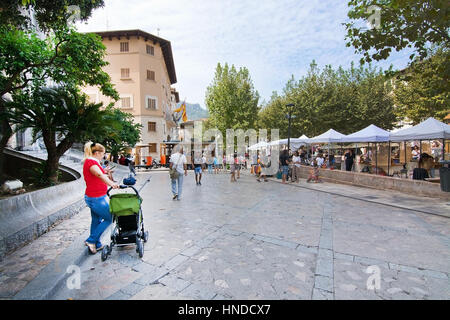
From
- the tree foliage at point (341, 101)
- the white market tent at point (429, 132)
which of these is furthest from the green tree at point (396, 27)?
the tree foliage at point (341, 101)

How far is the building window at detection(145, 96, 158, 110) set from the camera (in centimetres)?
3234

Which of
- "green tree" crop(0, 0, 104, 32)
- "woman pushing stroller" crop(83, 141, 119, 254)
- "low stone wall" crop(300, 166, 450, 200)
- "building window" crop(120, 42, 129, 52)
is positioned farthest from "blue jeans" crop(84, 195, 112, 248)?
"building window" crop(120, 42, 129, 52)

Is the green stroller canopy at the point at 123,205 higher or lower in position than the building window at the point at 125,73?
lower

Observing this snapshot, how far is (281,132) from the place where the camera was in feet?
107

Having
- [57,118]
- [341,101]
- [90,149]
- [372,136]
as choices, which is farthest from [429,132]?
[341,101]

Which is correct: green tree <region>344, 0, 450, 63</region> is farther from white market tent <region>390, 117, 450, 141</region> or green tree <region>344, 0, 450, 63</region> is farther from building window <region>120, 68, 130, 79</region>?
building window <region>120, 68, 130, 79</region>

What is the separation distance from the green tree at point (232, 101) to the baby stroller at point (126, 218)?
27.2 meters

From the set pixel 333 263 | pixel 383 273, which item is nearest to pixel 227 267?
pixel 333 263

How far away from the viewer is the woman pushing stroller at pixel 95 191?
3.64 m

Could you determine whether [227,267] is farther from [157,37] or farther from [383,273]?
[157,37]

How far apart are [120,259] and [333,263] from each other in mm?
2989

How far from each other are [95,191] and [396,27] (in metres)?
8.87

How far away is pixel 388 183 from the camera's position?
10258 millimetres
